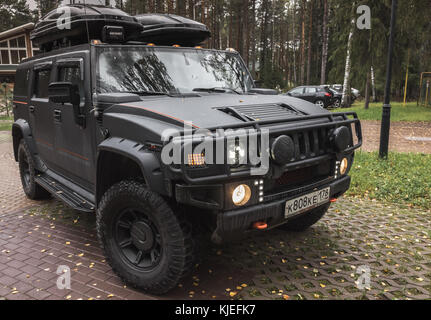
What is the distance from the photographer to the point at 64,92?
3.48 meters

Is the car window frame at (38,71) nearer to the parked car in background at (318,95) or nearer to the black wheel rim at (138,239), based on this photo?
the black wheel rim at (138,239)

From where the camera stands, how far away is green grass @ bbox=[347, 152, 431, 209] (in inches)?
233

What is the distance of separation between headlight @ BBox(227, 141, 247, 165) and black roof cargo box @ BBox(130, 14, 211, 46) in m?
2.43

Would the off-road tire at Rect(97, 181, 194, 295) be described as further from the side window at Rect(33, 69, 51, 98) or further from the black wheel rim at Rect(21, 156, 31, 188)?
the black wheel rim at Rect(21, 156, 31, 188)

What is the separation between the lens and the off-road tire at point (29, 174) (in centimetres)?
561

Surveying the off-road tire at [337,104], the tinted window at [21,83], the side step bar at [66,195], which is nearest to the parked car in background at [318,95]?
the off-road tire at [337,104]

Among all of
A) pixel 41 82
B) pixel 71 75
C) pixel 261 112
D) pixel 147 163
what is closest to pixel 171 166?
pixel 147 163

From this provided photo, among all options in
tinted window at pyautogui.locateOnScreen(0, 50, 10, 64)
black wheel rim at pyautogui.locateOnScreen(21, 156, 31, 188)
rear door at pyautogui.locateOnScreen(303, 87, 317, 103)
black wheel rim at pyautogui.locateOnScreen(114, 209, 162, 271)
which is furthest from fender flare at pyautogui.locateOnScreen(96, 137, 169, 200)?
tinted window at pyautogui.locateOnScreen(0, 50, 10, 64)

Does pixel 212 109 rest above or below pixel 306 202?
above

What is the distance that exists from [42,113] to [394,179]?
597 centimetres

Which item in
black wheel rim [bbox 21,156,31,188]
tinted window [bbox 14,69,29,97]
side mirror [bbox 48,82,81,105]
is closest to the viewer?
side mirror [bbox 48,82,81,105]

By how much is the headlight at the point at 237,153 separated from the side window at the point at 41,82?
334 centimetres

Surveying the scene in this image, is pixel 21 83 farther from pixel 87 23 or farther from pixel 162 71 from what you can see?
pixel 162 71
